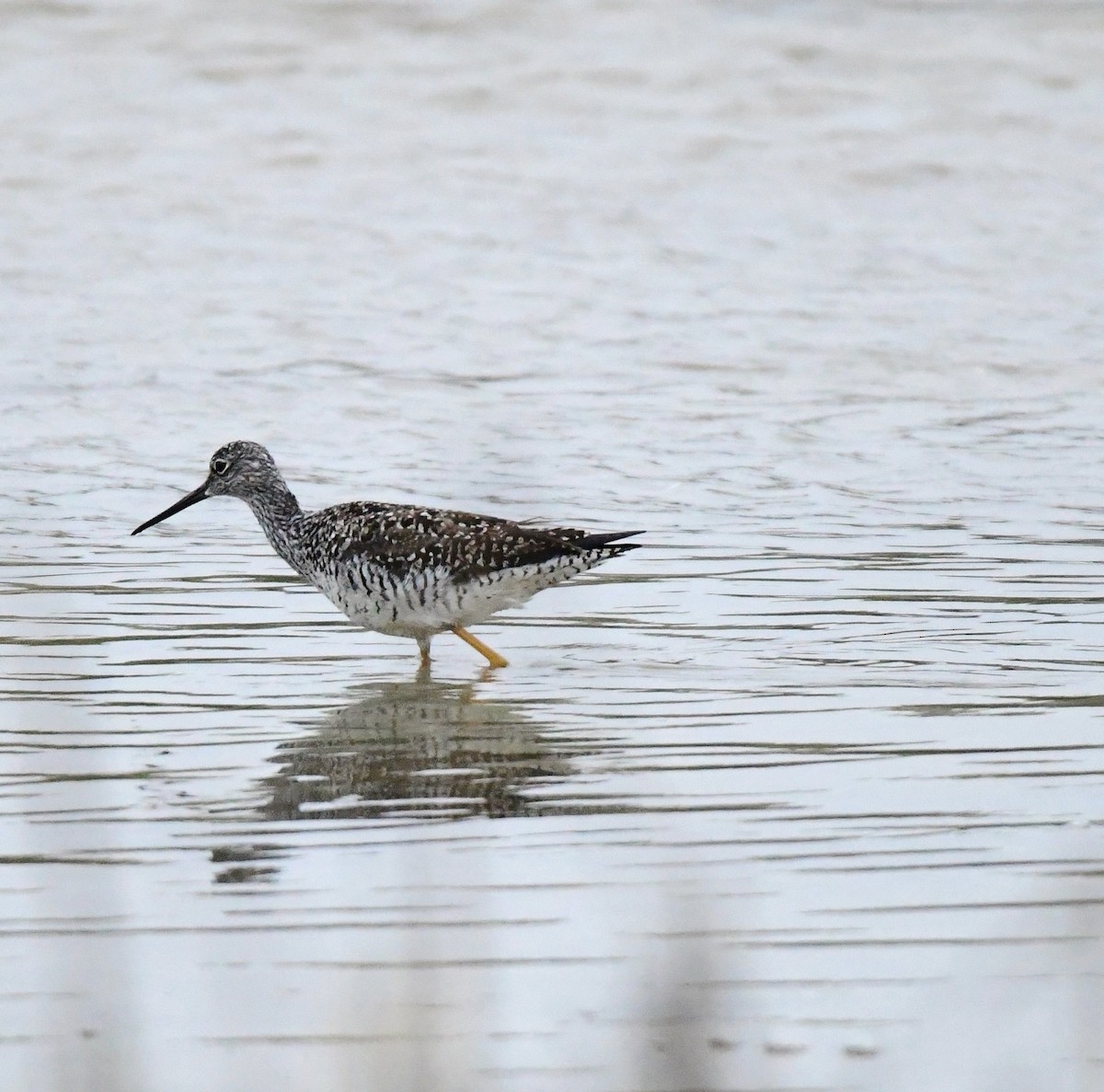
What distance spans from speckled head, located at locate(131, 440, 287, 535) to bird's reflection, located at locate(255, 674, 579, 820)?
1961 mm

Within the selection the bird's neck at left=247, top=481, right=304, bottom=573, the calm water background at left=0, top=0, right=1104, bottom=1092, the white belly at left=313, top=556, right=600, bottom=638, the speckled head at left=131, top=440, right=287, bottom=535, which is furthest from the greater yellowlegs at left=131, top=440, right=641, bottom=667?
the speckled head at left=131, top=440, right=287, bottom=535

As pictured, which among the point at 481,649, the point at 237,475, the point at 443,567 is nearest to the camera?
the point at 481,649

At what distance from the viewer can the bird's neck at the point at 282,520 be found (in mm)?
8688

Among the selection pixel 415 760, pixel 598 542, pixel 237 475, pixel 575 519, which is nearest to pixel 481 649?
pixel 598 542

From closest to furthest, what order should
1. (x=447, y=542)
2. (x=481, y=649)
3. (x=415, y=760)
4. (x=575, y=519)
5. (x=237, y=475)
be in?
1. (x=415, y=760)
2. (x=481, y=649)
3. (x=447, y=542)
4. (x=237, y=475)
5. (x=575, y=519)

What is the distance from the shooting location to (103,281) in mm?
15422

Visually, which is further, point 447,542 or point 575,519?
point 575,519

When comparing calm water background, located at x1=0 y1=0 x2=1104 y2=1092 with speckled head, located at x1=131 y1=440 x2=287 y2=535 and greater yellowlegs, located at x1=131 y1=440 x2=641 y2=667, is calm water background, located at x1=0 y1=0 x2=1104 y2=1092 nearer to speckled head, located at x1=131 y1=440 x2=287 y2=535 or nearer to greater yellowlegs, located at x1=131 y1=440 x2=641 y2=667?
greater yellowlegs, located at x1=131 y1=440 x2=641 y2=667

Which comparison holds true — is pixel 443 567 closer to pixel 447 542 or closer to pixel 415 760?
pixel 447 542

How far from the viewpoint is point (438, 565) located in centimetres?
800

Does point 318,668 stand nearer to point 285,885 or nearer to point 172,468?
point 285,885

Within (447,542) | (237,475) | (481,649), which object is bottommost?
(481,649)

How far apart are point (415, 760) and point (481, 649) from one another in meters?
1.66

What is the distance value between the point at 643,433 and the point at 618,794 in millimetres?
6717
